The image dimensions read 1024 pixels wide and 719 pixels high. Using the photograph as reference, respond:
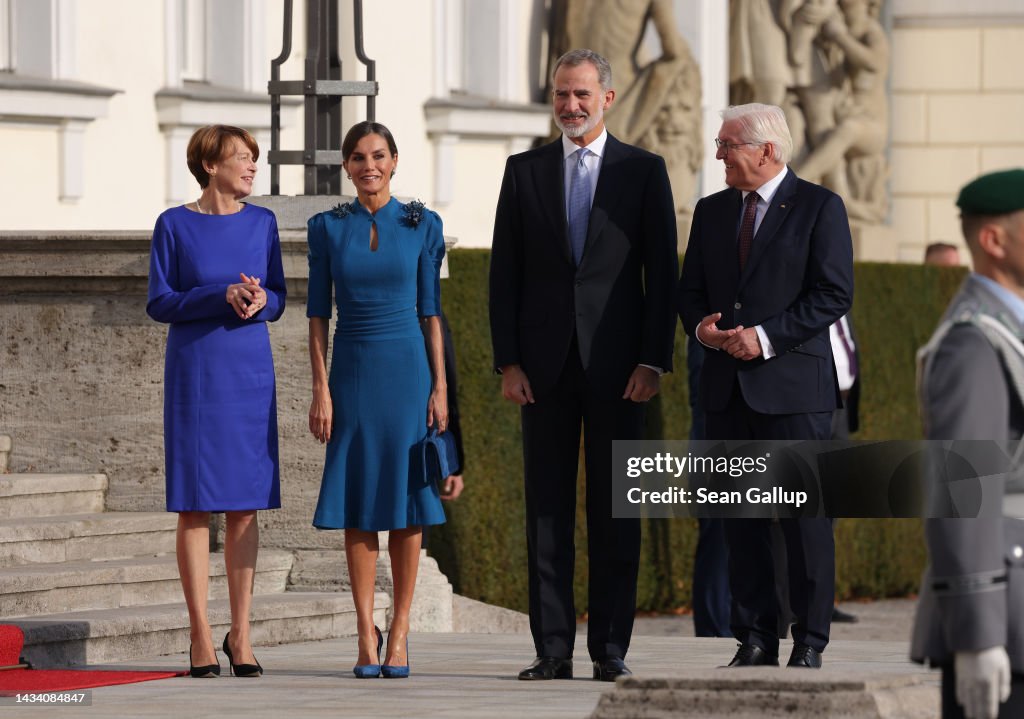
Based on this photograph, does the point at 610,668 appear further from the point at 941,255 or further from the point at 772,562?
the point at 941,255

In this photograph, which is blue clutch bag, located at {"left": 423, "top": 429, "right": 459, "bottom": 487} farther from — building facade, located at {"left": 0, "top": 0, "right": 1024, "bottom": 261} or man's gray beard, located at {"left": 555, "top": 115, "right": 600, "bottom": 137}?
building facade, located at {"left": 0, "top": 0, "right": 1024, "bottom": 261}

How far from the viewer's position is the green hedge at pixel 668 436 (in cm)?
1061

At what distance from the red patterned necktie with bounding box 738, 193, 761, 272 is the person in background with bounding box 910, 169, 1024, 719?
2843 mm

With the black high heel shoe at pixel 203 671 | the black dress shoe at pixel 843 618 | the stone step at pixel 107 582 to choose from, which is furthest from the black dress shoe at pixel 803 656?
the black dress shoe at pixel 843 618

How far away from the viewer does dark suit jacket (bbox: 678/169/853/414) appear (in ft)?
21.7

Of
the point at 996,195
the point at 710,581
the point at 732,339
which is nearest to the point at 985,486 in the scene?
the point at 996,195

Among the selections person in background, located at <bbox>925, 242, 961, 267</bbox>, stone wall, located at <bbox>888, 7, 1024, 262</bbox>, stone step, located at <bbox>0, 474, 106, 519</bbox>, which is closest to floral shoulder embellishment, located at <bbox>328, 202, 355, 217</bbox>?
stone step, located at <bbox>0, 474, 106, 519</bbox>

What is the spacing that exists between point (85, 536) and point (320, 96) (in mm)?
1849

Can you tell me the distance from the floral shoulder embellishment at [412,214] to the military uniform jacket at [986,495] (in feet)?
11.1

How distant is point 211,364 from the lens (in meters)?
7.05

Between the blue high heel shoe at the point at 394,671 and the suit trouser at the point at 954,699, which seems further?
the blue high heel shoe at the point at 394,671

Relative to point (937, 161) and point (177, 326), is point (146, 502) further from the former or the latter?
point (937, 161)

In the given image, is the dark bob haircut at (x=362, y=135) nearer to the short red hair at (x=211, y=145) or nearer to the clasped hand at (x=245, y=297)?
the short red hair at (x=211, y=145)

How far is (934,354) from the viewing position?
3787 mm
